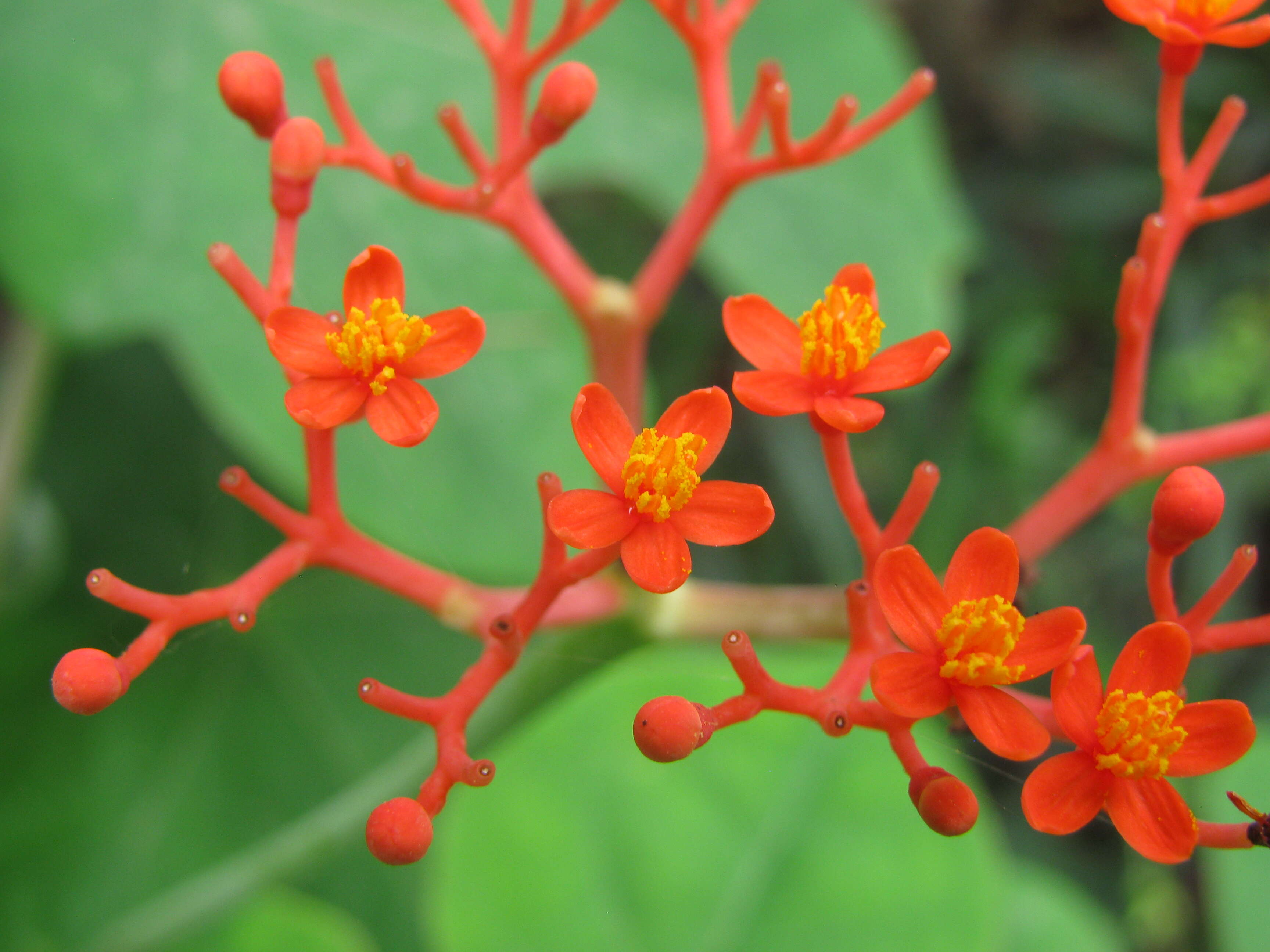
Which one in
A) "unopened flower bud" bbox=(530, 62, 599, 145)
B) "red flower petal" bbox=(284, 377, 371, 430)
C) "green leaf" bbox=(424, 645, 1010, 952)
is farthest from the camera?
"green leaf" bbox=(424, 645, 1010, 952)

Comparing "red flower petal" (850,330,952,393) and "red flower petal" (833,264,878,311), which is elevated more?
"red flower petal" (833,264,878,311)

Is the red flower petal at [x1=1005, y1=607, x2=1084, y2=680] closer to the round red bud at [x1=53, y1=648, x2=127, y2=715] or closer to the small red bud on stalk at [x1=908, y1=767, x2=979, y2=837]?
the small red bud on stalk at [x1=908, y1=767, x2=979, y2=837]

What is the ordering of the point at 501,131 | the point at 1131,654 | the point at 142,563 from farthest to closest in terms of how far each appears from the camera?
the point at 142,563 → the point at 501,131 → the point at 1131,654

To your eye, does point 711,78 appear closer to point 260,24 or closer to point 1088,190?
point 260,24

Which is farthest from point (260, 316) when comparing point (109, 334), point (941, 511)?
point (941, 511)

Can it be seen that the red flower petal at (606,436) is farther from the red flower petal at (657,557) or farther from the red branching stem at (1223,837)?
the red branching stem at (1223,837)

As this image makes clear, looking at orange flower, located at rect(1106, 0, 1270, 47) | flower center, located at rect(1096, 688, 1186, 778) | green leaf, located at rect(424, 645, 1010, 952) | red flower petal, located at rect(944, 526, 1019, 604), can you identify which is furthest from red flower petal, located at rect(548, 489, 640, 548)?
green leaf, located at rect(424, 645, 1010, 952)
